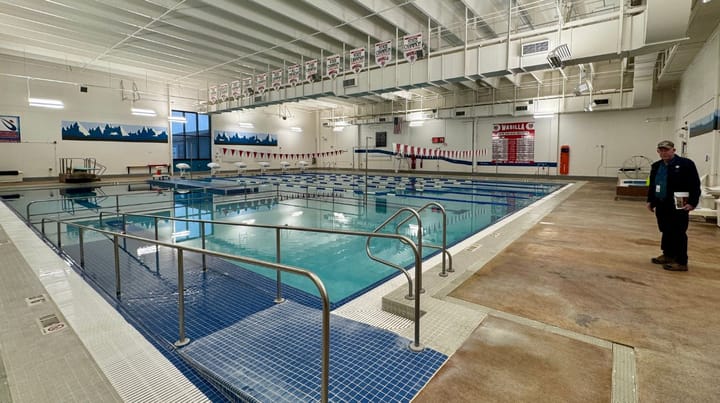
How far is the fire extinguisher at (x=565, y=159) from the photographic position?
16.1 meters

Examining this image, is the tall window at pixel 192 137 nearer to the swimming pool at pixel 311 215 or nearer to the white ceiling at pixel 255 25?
the white ceiling at pixel 255 25

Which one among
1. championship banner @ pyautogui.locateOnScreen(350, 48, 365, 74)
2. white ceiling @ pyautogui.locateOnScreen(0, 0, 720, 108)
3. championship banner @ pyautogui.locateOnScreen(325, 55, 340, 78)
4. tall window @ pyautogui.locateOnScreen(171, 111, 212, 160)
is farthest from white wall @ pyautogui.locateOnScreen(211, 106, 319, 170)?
championship banner @ pyautogui.locateOnScreen(350, 48, 365, 74)

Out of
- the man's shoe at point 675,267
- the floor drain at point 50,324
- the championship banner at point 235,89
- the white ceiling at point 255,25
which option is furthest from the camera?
the championship banner at point 235,89

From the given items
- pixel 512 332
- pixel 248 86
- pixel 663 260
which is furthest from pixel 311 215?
pixel 248 86

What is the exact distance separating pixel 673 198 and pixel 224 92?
15927mm

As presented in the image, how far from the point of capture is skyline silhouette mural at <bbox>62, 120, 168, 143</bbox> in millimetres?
14961

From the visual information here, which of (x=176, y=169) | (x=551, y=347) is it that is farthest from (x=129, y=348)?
(x=176, y=169)

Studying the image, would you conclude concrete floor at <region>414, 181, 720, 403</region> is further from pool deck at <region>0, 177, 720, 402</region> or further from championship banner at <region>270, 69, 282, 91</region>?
championship banner at <region>270, 69, 282, 91</region>

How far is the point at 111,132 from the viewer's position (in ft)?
52.6

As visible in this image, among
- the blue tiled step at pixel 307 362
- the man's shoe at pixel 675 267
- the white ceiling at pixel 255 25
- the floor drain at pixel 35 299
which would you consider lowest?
the blue tiled step at pixel 307 362

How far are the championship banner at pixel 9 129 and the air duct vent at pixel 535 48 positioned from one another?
58.9ft

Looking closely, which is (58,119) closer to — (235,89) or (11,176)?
(11,176)

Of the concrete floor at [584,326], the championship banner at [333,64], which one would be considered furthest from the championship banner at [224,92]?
the concrete floor at [584,326]

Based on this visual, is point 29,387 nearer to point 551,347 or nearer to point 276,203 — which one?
point 551,347
